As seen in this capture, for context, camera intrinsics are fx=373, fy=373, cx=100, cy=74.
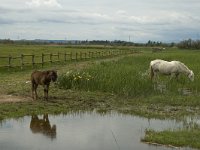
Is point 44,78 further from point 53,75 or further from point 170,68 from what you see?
point 170,68

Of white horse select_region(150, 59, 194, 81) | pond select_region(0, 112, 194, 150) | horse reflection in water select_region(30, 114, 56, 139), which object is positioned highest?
white horse select_region(150, 59, 194, 81)

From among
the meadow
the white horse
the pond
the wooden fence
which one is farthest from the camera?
the wooden fence

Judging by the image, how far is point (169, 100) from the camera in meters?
14.2

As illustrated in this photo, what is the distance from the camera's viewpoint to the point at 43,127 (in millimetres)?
9938

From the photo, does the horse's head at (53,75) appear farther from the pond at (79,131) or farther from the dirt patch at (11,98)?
the pond at (79,131)

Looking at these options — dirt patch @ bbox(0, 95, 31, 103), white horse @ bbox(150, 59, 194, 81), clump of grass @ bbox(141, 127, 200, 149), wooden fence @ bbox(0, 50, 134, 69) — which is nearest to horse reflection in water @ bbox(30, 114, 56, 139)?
clump of grass @ bbox(141, 127, 200, 149)

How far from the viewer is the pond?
8.22 metres

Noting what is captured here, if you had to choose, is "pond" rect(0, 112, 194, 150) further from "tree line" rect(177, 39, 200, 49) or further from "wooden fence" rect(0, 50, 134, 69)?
"tree line" rect(177, 39, 200, 49)

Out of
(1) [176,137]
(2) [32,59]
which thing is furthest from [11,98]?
(2) [32,59]

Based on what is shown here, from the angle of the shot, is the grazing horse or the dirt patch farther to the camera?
the dirt patch

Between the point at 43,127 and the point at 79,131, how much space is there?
107cm

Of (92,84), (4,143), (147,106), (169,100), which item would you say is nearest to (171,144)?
(4,143)

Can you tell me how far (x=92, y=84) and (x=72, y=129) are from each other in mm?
7318

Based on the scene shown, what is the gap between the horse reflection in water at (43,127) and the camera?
929 cm
